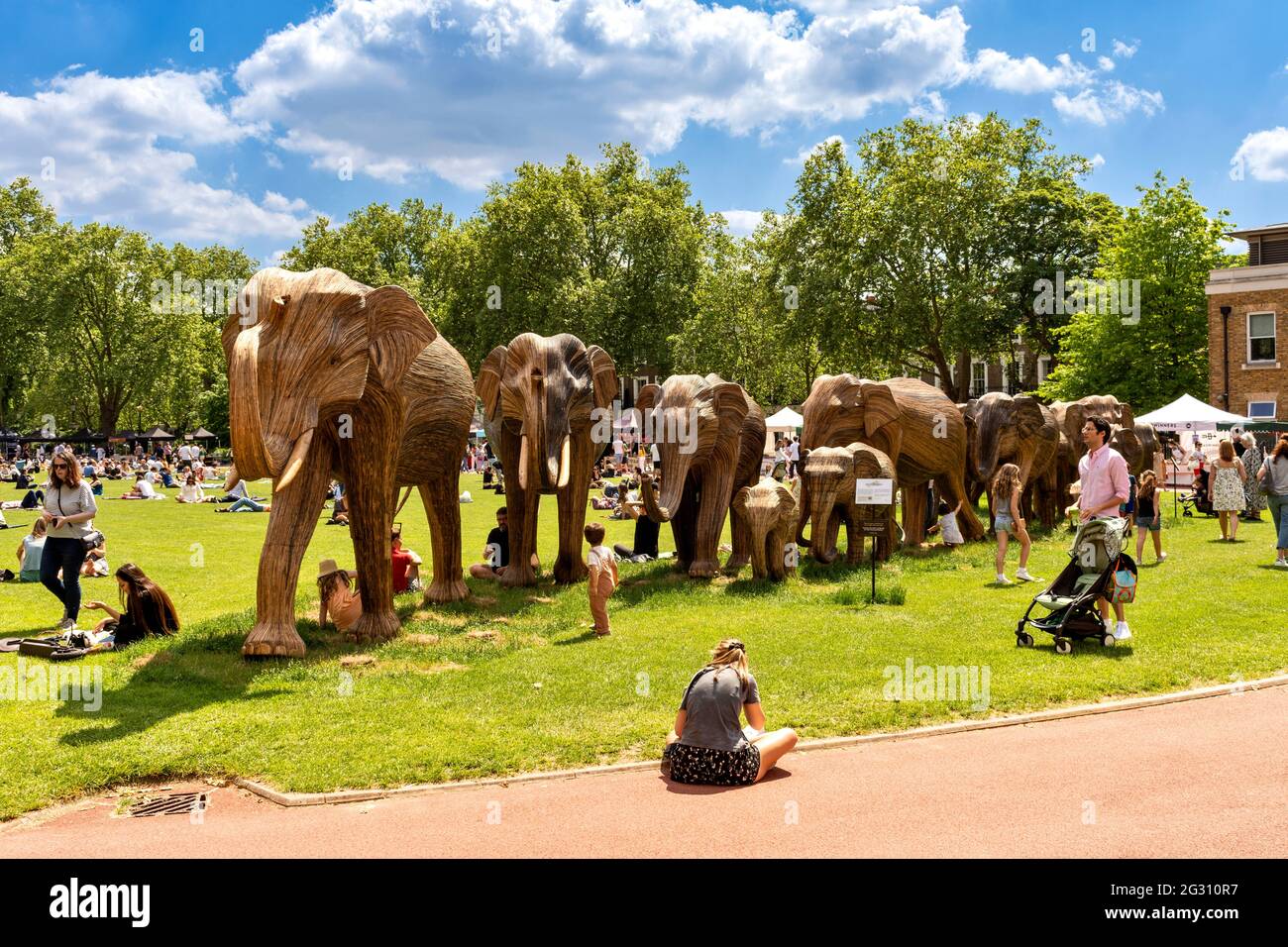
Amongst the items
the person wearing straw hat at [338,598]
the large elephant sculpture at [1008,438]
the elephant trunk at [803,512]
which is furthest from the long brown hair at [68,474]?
the large elephant sculpture at [1008,438]

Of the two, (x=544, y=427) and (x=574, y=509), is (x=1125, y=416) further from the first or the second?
(x=544, y=427)

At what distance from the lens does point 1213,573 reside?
52.5ft

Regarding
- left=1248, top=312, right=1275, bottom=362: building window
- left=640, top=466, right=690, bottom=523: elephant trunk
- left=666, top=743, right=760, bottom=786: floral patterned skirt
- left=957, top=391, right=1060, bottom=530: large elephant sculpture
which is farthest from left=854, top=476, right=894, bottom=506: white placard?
left=1248, top=312, right=1275, bottom=362: building window

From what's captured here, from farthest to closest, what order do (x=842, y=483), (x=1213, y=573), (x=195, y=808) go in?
(x=842, y=483), (x=1213, y=573), (x=195, y=808)

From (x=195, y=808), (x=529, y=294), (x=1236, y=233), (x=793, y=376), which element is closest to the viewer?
(x=195, y=808)

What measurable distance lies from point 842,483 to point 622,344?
42.6 m

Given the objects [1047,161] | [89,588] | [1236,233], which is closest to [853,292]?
[1047,161]

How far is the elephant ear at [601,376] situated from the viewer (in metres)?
16.6

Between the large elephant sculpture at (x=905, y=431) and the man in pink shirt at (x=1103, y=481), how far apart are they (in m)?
6.17

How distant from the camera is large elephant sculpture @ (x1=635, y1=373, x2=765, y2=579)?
627 inches

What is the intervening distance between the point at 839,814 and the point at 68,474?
10413mm

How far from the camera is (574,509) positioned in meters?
16.7

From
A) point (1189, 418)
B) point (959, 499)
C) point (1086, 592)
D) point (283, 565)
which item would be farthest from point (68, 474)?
point (1189, 418)

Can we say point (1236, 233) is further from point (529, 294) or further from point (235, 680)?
point (235, 680)
